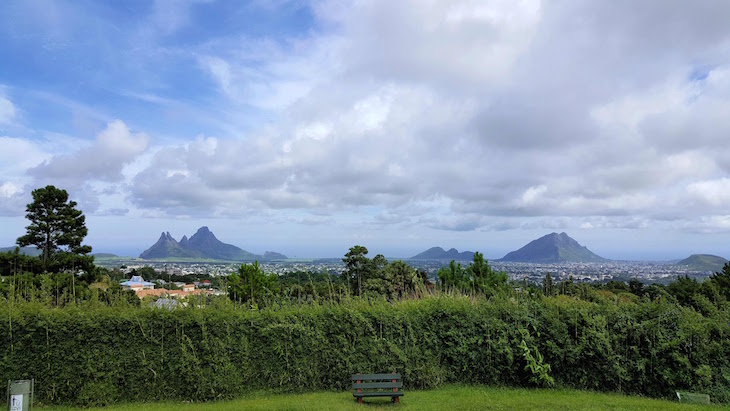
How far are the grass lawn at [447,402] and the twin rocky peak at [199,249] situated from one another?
12280 centimetres

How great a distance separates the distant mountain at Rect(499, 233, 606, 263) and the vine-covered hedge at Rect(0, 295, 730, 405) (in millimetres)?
95907

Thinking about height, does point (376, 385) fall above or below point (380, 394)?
above

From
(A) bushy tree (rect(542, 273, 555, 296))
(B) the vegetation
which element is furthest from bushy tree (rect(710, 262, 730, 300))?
(B) the vegetation

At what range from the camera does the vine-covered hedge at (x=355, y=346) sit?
26.6 ft

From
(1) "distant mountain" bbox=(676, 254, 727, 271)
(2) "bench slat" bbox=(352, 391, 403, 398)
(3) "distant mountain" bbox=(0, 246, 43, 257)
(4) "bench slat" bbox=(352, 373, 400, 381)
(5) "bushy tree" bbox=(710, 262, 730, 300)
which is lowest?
(1) "distant mountain" bbox=(676, 254, 727, 271)

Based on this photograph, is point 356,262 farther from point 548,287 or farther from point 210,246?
point 210,246

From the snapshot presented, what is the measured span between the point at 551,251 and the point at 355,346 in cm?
10864

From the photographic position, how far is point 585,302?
9508 millimetres

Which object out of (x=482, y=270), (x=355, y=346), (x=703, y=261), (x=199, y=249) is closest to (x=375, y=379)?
(x=355, y=346)

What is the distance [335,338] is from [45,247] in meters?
→ 25.2

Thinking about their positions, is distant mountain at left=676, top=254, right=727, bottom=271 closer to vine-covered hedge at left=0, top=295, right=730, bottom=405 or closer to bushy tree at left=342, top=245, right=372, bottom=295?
bushy tree at left=342, top=245, right=372, bottom=295

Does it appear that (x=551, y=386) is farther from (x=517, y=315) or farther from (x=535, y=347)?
(x=517, y=315)

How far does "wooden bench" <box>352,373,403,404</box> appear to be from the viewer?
26.1ft

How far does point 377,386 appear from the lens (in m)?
7.99
